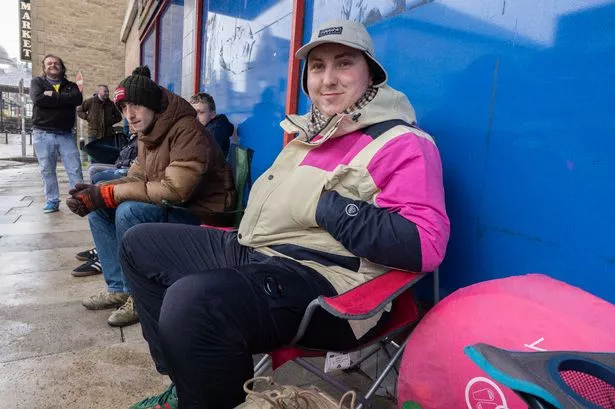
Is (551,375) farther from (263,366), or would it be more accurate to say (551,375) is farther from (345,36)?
(345,36)

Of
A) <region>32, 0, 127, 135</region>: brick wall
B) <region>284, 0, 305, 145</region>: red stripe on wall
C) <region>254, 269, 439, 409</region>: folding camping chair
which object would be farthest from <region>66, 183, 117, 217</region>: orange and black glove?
<region>32, 0, 127, 135</region>: brick wall

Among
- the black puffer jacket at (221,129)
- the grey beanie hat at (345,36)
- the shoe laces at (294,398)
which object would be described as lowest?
the shoe laces at (294,398)

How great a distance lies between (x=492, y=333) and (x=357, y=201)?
57 cm

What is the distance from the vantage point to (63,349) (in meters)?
2.24

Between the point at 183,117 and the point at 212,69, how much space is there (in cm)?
248

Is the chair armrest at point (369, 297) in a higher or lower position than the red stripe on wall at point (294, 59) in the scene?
lower

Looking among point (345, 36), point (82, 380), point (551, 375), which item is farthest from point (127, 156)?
point (551, 375)

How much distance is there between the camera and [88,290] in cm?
309

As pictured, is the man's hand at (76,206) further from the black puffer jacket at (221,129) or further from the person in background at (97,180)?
the black puffer jacket at (221,129)

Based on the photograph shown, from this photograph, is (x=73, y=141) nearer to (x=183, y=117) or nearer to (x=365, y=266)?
(x=183, y=117)

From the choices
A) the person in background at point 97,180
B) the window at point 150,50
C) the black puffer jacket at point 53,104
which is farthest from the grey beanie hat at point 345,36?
the window at point 150,50

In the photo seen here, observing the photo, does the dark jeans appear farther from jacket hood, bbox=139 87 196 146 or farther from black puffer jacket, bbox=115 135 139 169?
black puffer jacket, bbox=115 135 139 169

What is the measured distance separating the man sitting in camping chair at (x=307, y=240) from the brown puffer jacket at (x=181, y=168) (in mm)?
623

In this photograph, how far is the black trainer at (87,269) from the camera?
3365mm
